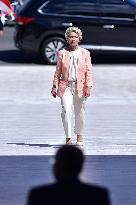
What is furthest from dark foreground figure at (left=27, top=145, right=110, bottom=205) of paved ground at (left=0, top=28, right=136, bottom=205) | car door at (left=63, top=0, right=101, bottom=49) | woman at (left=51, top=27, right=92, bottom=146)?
car door at (left=63, top=0, right=101, bottom=49)

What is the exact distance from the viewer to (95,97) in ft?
51.6

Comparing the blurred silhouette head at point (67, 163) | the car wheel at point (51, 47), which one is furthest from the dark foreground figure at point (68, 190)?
the car wheel at point (51, 47)

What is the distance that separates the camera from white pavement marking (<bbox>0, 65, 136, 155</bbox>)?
11422 millimetres

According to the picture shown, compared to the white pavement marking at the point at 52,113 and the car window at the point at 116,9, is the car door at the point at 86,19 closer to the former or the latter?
the car window at the point at 116,9

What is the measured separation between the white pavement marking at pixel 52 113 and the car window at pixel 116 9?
3.78 feet

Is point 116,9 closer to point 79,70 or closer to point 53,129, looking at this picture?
point 53,129

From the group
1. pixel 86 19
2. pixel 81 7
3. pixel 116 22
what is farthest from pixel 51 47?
pixel 116 22

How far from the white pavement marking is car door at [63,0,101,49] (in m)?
0.67

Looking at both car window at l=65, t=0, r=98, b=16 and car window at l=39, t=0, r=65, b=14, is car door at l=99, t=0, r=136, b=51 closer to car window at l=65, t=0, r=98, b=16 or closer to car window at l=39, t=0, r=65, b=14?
car window at l=65, t=0, r=98, b=16

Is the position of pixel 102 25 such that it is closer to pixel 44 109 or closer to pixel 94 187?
pixel 44 109

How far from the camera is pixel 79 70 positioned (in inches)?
421

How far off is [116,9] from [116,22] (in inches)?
11.5

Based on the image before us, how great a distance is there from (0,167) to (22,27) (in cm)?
1019

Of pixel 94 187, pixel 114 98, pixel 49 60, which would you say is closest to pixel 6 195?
pixel 94 187
